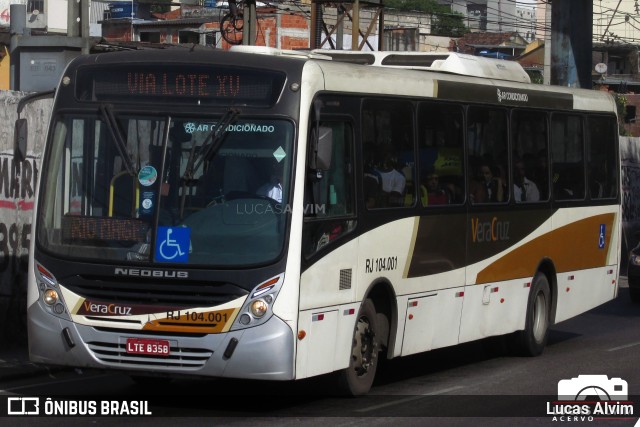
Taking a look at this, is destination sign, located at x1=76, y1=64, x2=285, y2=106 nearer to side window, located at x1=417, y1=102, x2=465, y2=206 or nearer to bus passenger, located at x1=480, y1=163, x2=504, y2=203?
side window, located at x1=417, y1=102, x2=465, y2=206

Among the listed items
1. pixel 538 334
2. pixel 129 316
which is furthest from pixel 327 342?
pixel 538 334

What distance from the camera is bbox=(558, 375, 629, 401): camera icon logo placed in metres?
11.7

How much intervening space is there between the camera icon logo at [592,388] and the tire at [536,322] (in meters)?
1.80

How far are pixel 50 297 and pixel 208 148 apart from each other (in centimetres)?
172

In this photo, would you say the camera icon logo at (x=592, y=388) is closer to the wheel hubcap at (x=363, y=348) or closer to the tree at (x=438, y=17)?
the wheel hubcap at (x=363, y=348)

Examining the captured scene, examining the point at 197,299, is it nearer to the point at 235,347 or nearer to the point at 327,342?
the point at 235,347

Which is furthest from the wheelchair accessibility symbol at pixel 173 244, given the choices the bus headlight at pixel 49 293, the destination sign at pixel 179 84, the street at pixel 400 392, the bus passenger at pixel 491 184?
the bus passenger at pixel 491 184

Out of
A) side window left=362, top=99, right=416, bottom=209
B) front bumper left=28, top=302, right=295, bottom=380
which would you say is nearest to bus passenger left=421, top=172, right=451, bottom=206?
side window left=362, top=99, right=416, bottom=209

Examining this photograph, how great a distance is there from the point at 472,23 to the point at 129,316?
123 meters

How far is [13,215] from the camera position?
14.1m

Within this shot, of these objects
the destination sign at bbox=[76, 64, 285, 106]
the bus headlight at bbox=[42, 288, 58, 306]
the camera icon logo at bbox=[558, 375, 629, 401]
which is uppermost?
the destination sign at bbox=[76, 64, 285, 106]

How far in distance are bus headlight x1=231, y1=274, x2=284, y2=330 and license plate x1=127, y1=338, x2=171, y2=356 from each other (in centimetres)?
55

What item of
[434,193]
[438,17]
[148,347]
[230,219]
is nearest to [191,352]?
[148,347]

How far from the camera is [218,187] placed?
32.2 feet
